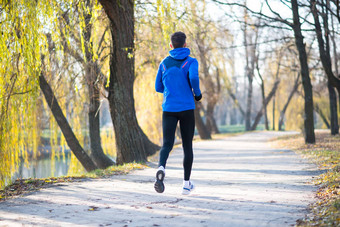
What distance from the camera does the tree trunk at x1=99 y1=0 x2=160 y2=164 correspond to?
30.7 feet

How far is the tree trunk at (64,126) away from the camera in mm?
11492

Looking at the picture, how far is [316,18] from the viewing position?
52.7 ft

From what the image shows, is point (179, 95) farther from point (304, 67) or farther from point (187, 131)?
point (304, 67)

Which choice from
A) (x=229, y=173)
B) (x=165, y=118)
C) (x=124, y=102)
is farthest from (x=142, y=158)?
(x=165, y=118)

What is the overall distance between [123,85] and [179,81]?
4.66 meters

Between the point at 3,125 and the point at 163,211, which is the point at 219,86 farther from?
the point at 163,211

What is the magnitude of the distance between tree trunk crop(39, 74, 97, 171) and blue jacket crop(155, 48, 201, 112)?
689cm

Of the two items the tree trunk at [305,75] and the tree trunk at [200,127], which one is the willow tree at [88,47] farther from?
the tree trunk at [200,127]

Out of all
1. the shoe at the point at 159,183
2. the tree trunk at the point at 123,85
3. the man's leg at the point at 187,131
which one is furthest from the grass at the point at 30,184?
the man's leg at the point at 187,131

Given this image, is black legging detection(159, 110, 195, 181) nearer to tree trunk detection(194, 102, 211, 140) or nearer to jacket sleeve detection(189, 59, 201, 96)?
jacket sleeve detection(189, 59, 201, 96)

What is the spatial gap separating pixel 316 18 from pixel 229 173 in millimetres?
10177

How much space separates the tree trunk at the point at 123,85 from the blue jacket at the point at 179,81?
3979mm

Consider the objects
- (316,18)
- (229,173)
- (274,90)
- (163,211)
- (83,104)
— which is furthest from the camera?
(274,90)

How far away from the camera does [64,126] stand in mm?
12500
